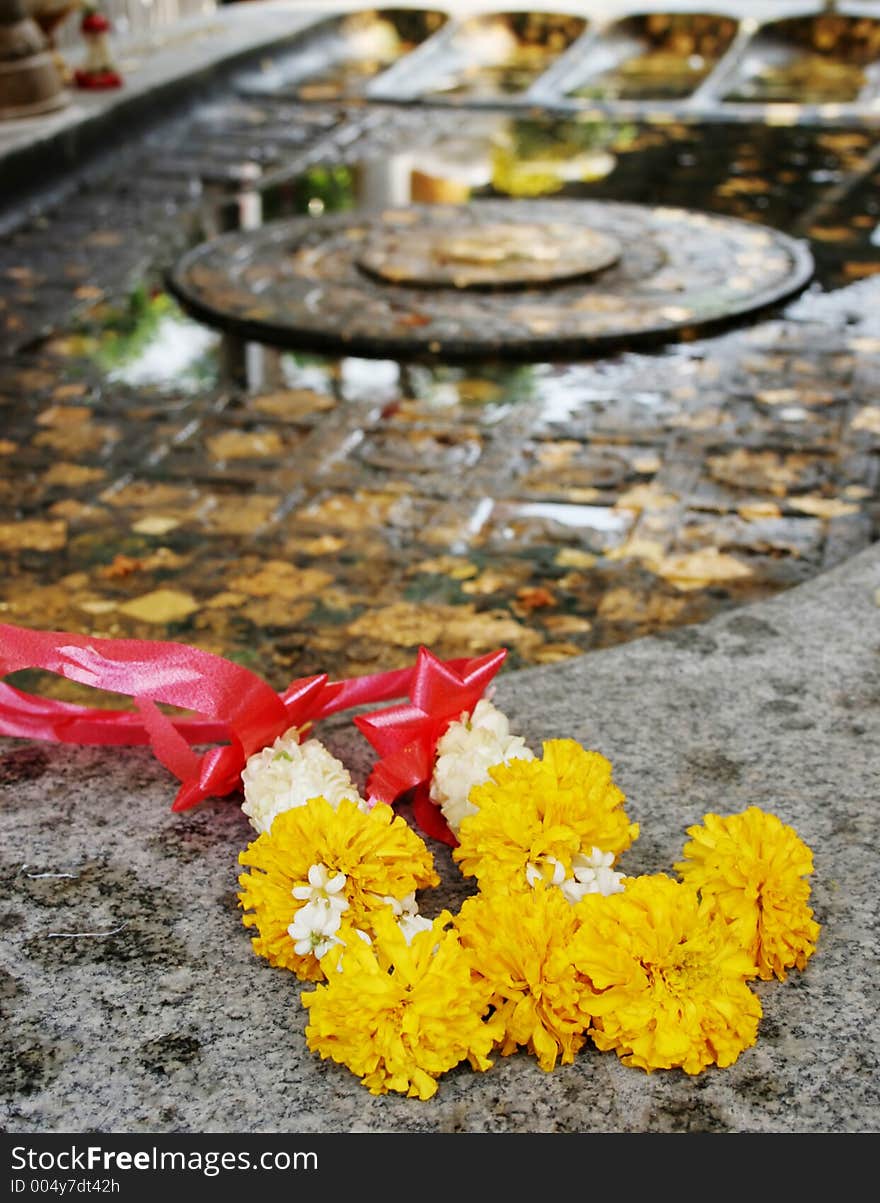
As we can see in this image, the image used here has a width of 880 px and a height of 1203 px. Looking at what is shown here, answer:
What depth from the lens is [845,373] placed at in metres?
5.28

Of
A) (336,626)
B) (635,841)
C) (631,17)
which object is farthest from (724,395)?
(631,17)

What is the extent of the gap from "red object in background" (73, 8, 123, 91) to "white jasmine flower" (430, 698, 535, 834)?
297 inches

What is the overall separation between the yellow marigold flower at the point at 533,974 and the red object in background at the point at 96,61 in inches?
313

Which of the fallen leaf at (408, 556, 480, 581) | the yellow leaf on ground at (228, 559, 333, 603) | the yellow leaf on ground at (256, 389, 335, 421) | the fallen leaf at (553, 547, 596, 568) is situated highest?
the yellow leaf on ground at (228, 559, 333, 603)

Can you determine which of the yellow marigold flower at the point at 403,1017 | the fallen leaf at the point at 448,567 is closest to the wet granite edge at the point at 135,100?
the fallen leaf at the point at 448,567

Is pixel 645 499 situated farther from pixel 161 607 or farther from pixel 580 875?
pixel 580 875

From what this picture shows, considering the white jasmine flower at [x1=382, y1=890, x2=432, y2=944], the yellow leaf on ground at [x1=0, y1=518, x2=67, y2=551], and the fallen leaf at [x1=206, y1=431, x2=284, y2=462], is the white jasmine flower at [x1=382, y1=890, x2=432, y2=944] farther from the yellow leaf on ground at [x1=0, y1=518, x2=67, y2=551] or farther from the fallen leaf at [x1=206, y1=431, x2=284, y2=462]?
the fallen leaf at [x1=206, y1=431, x2=284, y2=462]

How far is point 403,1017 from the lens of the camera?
1648mm

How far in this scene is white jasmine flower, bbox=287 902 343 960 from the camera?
179 cm

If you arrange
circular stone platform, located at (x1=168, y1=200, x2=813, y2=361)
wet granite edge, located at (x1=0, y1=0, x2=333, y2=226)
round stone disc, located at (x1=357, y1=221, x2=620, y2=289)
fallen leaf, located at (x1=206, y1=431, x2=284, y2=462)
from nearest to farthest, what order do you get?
1. fallen leaf, located at (x1=206, y1=431, x2=284, y2=462)
2. circular stone platform, located at (x1=168, y1=200, x2=813, y2=361)
3. round stone disc, located at (x1=357, y1=221, x2=620, y2=289)
4. wet granite edge, located at (x1=0, y1=0, x2=333, y2=226)

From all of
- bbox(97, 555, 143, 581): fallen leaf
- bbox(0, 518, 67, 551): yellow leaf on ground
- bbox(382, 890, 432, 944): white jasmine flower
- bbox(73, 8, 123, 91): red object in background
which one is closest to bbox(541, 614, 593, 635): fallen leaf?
bbox(97, 555, 143, 581): fallen leaf

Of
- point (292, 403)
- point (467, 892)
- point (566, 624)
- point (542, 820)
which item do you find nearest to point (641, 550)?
point (566, 624)
